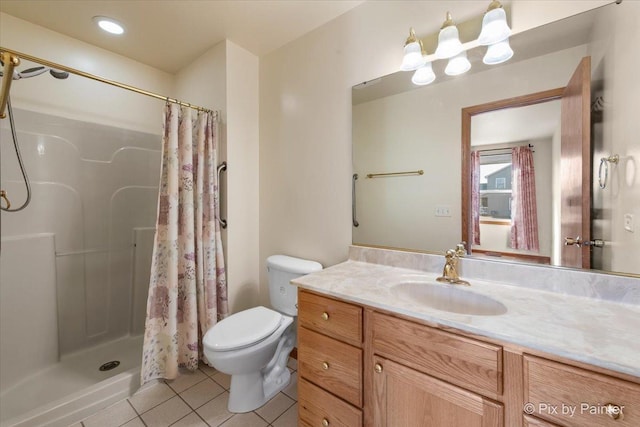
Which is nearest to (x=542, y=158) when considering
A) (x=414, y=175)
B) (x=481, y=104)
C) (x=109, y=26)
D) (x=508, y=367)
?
(x=481, y=104)

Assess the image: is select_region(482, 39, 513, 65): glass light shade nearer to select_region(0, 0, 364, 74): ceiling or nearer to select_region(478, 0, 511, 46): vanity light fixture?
select_region(478, 0, 511, 46): vanity light fixture

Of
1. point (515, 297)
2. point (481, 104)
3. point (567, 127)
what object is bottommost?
point (515, 297)

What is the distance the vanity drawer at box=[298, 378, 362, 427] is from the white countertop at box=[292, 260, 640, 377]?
45cm

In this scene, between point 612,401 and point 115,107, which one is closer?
point 612,401

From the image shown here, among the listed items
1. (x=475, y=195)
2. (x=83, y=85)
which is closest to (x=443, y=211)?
(x=475, y=195)

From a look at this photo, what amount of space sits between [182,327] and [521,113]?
7.73 feet

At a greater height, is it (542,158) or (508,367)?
(542,158)

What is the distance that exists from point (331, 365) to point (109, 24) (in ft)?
8.44

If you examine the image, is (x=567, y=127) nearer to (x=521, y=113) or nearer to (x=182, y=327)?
(x=521, y=113)

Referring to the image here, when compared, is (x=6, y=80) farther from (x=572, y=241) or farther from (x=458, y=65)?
(x=572, y=241)

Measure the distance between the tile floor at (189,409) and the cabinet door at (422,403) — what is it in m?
0.76

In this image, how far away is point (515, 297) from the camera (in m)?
1.01

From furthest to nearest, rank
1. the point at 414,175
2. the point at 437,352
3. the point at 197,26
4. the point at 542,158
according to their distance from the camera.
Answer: the point at 197,26
the point at 414,175
the point at 542,158
the point at 437,352

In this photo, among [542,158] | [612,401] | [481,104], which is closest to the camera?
[612,401]
